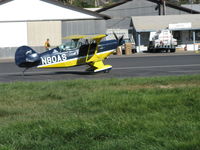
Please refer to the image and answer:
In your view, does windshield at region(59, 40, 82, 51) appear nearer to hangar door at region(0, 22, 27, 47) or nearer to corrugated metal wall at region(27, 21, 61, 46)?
corrugated metal wall at region(27, 21, 61, 46)

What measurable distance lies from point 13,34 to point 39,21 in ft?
9.98

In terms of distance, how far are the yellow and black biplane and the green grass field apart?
701 centimetres

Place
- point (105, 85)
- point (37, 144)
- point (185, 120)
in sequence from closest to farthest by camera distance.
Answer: point (37, 144) → point (185, 120) → point (105, 85)

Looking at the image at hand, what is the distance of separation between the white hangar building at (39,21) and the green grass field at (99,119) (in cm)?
3293

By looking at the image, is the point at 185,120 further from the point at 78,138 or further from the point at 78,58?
the point at 78,58

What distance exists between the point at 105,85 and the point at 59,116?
6.19 m

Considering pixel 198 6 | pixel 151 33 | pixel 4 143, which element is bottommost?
pixel 4 143

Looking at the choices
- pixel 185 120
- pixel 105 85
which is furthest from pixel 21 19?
pixel 185 120

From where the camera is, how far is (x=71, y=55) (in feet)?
75.5

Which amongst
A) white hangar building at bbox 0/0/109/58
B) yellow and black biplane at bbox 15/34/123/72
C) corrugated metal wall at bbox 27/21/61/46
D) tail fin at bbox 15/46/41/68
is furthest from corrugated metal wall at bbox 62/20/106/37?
tail fin at bbox 15/46/41/68

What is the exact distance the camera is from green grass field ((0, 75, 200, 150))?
736 centimetres

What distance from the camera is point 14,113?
36.0 ft

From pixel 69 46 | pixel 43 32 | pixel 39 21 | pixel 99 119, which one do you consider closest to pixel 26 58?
pixel 69 46

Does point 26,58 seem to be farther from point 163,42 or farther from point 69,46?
point 163,42
